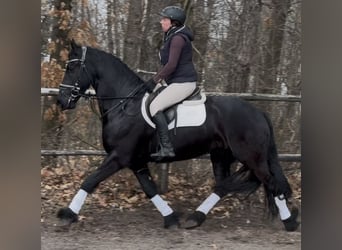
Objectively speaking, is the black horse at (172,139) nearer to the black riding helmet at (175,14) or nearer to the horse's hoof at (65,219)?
the horse's hoof at (65,219)

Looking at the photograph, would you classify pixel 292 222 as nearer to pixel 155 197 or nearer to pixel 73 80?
pixel 155 197

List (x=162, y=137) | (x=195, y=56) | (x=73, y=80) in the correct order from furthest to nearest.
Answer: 1. (x=195, y=56)
2. (x=73, y=80)
3. (x=162, y=137)

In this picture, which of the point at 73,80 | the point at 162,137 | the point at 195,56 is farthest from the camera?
the point at 195,56

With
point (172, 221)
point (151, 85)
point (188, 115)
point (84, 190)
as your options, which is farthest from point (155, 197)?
point (151, 85)

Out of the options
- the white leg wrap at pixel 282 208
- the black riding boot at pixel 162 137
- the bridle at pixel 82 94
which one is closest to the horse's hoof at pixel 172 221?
the black riding boot at pixel 162 137

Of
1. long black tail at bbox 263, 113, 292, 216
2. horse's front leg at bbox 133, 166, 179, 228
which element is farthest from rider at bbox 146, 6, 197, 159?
long black tail at bbox 263, 113, 292, 216

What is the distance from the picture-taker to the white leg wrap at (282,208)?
599cm

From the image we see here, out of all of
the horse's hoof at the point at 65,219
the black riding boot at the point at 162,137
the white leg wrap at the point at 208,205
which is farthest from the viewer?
the white leg wrap at the point at 208,205

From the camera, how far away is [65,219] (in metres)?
5.89

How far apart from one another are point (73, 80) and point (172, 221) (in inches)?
67.4

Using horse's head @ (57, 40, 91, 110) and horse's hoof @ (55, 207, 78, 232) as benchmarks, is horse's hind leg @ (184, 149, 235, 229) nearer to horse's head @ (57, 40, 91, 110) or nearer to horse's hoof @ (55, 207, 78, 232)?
horse's hoof @ (55, 207, 78, 232)

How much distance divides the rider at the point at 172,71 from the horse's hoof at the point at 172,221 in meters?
0.61
